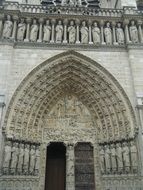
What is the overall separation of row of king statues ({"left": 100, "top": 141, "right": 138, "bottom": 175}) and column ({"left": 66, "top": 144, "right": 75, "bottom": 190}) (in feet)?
3.03

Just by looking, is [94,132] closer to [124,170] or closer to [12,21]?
[124,170]

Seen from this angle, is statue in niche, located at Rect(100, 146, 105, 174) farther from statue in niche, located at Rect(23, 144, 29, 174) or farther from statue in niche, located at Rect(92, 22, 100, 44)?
statue in niche, located at Rect(92, 22, 100, 44)

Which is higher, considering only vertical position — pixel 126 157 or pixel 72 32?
pixel 72 32

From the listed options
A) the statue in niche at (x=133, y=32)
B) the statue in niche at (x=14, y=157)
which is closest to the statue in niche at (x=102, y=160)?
the statue in niche at (x=14, y=157)

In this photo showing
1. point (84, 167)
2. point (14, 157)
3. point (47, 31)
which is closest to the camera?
point (14, 157)

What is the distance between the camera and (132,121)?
809 cm

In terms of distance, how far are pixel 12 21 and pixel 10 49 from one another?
4.19 ft

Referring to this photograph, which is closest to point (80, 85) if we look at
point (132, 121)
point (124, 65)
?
point (124, 65)

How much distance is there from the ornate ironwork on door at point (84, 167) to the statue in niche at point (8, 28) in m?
4.48

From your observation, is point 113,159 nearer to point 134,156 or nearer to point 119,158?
point 119,158

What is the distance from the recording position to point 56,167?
867 centimetres

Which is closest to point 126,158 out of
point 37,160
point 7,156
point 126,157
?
point 126,157

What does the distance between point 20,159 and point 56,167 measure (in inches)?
60.5

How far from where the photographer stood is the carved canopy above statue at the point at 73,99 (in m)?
8.14
